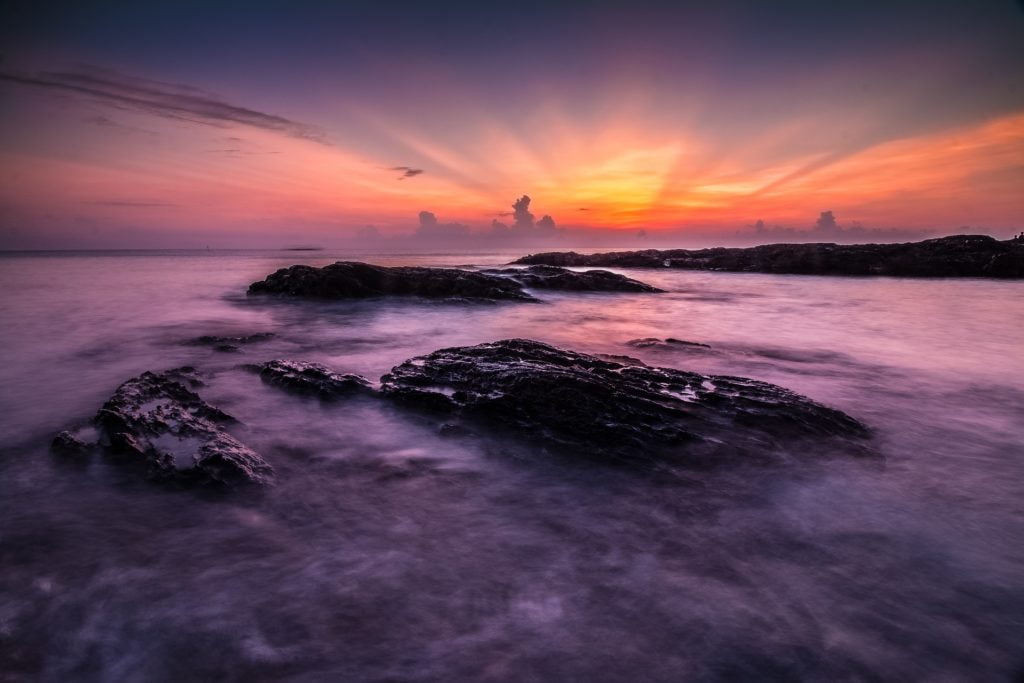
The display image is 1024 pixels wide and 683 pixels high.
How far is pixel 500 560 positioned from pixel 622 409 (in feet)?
8.55

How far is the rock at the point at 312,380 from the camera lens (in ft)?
21.9

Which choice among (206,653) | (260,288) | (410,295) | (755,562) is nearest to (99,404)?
(206,653)

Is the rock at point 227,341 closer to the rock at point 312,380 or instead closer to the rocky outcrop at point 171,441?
the rock at point 312,380

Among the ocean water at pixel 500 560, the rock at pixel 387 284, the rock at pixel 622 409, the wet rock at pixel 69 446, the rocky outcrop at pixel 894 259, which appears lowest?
the ocean water at pixel 500 560

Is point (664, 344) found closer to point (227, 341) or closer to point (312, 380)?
point (312, 380)

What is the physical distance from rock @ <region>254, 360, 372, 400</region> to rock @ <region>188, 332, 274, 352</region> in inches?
113

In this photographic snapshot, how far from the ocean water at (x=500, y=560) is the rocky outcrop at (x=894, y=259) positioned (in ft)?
108

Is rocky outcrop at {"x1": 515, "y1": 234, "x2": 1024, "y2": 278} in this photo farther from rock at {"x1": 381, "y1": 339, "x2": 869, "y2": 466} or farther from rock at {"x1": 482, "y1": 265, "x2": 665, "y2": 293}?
rock at {"x1": 381, "y1": 339, "x2": 869, "y2": 466}

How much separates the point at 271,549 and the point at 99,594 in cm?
93

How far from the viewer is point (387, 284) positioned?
2017 cm

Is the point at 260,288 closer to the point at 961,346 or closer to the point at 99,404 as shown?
the point at 99,404

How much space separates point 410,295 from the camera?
1969cm

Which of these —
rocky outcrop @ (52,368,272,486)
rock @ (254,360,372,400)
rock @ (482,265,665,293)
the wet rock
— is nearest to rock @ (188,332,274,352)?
rock @ (254,360,372,400)

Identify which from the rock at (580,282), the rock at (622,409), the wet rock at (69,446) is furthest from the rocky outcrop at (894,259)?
the wet rock at (69,446)
